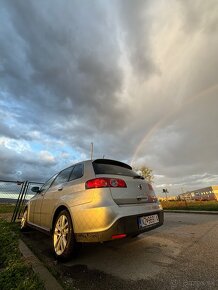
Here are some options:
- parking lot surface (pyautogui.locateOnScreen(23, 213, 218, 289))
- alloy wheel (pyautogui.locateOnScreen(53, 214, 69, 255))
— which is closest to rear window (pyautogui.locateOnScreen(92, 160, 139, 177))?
alloy wheel (pyautogui.locateOnScreen(53, 214, 69, 255))

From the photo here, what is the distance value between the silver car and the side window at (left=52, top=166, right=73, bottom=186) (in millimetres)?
36

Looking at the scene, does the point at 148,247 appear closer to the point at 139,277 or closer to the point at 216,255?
the point at 216,255

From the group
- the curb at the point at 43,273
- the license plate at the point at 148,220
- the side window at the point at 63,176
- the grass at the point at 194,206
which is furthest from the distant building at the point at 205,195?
the curb at the point at 43,273

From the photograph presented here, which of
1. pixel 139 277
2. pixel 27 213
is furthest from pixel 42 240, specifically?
pixel 139 277

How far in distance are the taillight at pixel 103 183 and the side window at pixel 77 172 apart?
411 mm

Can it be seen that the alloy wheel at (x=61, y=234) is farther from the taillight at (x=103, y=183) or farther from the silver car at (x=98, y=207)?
the taillight at (x=103, y=183)

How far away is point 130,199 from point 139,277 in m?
1.07

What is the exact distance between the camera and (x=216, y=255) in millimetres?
3393

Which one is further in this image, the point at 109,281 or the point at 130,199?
the point at 130,199

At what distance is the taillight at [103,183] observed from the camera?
3.28m

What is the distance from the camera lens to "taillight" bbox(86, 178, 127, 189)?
3280 mm

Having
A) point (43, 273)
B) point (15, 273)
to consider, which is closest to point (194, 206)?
point (43, 273)

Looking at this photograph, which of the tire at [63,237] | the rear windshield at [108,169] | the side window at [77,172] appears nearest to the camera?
the tire at [63,237]

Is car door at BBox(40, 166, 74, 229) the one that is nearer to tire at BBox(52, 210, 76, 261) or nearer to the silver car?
the silver car
